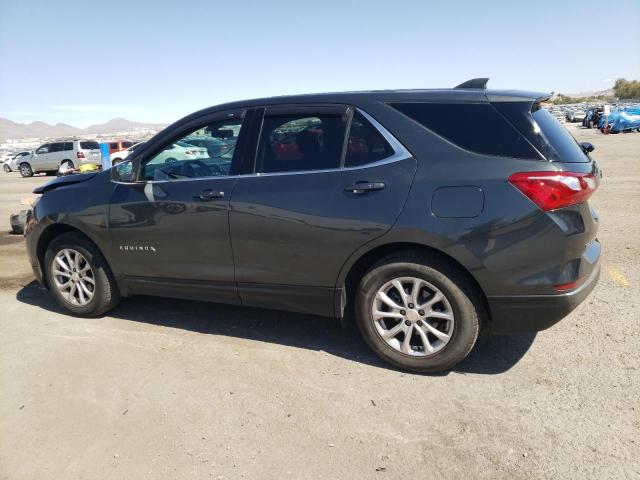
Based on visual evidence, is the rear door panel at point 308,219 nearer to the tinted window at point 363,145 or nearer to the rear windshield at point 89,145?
the tinted window at point 363,145

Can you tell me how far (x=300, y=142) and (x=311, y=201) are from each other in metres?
0.49

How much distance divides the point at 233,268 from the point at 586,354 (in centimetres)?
259

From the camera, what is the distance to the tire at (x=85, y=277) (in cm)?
425

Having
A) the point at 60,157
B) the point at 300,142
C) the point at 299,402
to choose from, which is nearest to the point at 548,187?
the point at 300,142

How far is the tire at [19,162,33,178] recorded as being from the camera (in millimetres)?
27000

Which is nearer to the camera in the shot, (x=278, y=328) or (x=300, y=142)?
(x=300, y=142)

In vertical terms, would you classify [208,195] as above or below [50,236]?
above

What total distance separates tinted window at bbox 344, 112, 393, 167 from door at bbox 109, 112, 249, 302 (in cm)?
90

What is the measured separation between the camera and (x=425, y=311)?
316cm

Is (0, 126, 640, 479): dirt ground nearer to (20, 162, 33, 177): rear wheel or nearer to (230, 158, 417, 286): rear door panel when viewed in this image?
(230, 158, 417, 286): rear door panel

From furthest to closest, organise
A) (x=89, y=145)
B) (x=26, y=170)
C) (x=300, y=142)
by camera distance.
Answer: (x=26, y=170) < (x=89, y=145) < (x=300, y=142)

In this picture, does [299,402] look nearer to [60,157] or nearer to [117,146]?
[117,146]

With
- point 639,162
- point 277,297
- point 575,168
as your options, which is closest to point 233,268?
point 277,297

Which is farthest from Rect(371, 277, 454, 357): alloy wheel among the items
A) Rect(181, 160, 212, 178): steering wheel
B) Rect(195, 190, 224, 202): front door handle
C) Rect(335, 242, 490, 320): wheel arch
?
Rect(181, 160, 212, 178): steering wheel
